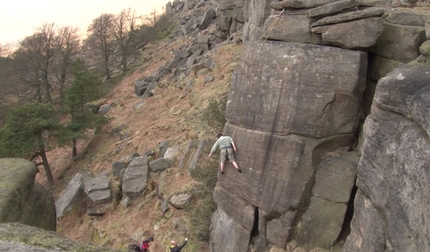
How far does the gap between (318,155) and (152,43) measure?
47.5 m

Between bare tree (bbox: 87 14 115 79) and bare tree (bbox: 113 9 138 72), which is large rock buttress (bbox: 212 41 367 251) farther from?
bare tree (bbox: 113 9 138 72)

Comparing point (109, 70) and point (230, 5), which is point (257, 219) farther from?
point (109, 70)

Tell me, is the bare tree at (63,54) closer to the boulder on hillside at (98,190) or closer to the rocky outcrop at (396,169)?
the boulder on hillside at (98,190)

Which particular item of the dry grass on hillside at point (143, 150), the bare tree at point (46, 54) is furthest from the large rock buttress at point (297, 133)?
Answer: the bare tree at point (46, 54)

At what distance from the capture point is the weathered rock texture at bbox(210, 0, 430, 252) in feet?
23.8

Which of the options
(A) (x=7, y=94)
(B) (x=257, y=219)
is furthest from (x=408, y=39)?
(A) (x=7, y=94)

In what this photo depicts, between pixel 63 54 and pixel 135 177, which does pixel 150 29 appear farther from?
pixel 135 177

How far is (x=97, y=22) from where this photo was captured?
42.9 m

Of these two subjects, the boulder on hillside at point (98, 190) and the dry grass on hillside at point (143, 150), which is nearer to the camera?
the dry grass on hillside at point (143, 150)

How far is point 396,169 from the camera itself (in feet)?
17.8

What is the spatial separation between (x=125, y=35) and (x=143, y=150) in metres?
30.2

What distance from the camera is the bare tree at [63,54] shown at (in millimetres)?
34656

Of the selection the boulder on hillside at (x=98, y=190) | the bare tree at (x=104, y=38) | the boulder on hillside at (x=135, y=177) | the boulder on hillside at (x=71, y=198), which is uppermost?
the bare tree at (x=104, y=38)

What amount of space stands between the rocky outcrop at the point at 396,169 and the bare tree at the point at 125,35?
132 ft
